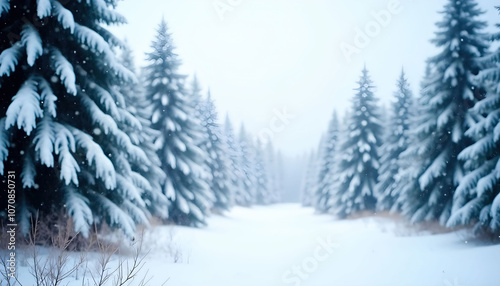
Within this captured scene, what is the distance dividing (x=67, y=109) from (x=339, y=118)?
3053 cm

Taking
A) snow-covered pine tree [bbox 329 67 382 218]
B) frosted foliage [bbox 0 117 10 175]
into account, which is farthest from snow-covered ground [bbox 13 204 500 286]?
snow-covered pine tree [bbox 329 67 382 218]

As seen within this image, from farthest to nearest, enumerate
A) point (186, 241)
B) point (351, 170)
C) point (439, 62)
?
point (351, 170)
point (439, 62)
point (186, 241)

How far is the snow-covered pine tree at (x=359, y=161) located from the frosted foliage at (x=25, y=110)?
64.1 ft

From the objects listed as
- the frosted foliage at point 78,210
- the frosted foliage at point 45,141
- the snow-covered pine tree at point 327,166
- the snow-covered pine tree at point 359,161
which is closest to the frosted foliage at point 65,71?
the frosted foliage at point 45,141

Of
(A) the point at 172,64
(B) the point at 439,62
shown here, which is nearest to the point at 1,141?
(A) the point at 172,64

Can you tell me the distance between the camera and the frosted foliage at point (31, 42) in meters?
5.86

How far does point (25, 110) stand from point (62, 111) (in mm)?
1684

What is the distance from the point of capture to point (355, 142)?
938 inches

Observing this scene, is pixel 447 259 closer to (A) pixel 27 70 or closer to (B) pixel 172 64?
(A) pixel 27 70

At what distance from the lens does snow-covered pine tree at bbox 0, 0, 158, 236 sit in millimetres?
5980

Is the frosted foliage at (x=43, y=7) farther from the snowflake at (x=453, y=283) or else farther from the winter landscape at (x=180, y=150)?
the snowflake at (x=453, y=283)

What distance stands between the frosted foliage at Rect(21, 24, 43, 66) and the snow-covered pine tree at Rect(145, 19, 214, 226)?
7721 mm

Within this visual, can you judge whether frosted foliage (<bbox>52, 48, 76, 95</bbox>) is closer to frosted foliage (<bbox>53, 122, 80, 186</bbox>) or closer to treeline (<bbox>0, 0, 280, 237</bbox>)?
treeline (<bbox>0, 0, 280, 237</bbox>)

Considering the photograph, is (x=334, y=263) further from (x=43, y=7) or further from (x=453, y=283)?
(x=43, y=7)
